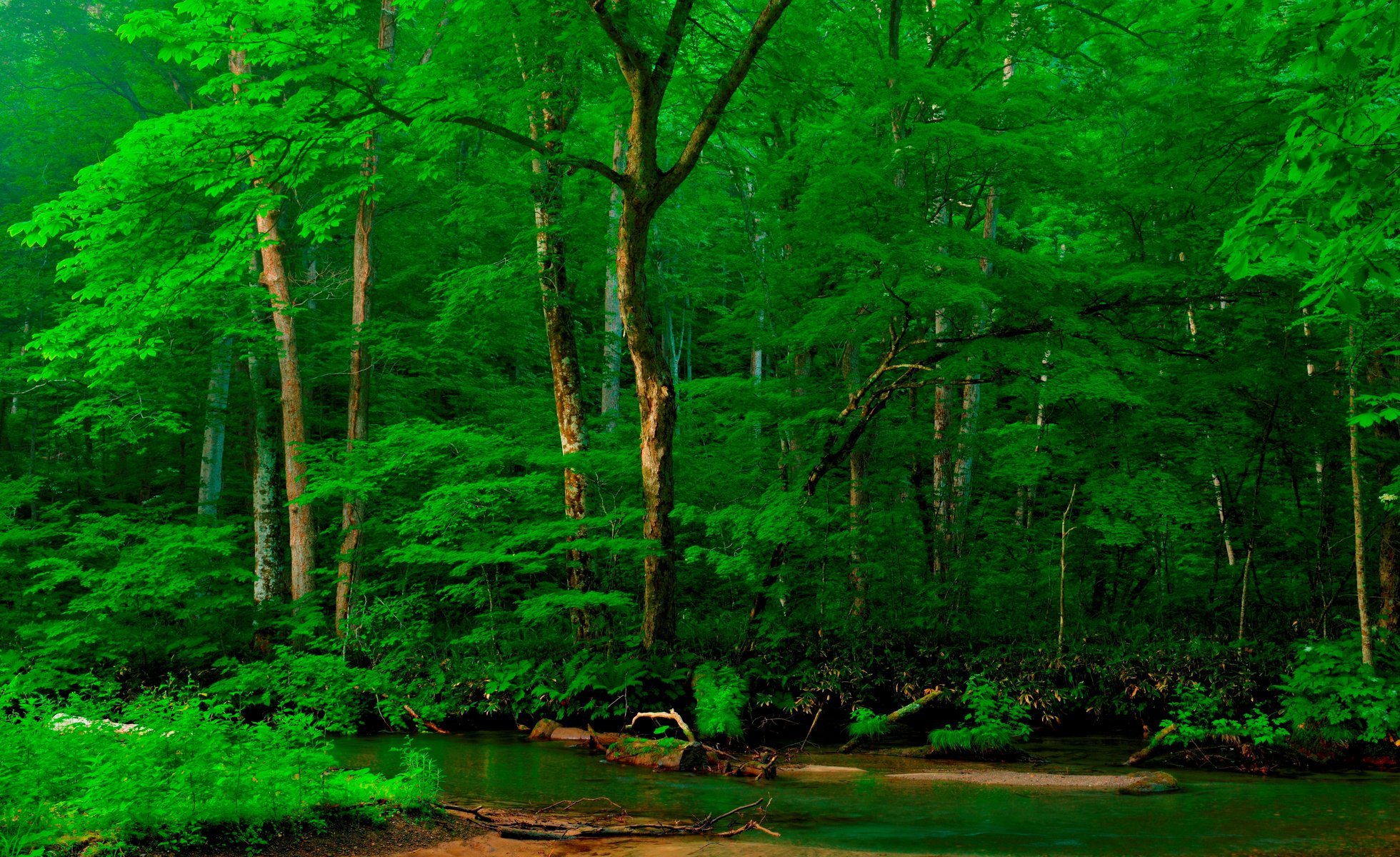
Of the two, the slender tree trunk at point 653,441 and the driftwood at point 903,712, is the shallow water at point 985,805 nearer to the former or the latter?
the driftwood at point 903,712

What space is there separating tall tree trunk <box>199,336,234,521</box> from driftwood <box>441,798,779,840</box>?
11079 mm

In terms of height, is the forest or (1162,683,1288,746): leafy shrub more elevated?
the forest

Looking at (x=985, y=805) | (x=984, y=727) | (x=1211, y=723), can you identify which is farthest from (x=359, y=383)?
(x=1211, y=723)

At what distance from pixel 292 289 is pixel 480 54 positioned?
637 centimetres

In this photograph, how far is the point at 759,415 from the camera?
1145 cm

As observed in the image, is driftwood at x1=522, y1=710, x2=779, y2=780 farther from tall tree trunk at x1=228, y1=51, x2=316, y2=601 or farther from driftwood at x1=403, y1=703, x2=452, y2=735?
tall tree trunk at x1=228, y1=51, x2=316, y2=601

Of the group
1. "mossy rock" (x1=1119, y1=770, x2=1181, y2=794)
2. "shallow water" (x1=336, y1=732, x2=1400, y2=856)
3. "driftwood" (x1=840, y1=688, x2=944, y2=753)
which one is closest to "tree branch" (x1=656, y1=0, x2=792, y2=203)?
"shallow water" (x1=336, y1=732, x2=1400, y2=856)

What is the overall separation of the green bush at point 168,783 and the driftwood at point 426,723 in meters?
5.63

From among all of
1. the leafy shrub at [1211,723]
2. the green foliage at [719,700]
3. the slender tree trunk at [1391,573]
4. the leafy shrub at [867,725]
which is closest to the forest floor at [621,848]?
the green foliage at [719,700]

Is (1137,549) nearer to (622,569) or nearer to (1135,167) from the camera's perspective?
(1135,167)

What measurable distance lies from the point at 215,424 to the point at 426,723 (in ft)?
24.3

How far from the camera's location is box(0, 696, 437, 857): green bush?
4.22 metres

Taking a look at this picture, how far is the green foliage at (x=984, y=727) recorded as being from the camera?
358 inches

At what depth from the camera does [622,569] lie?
39.7 feet
